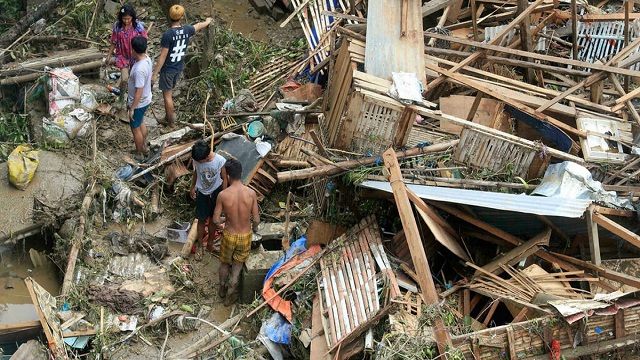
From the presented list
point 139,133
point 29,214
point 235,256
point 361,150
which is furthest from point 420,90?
point 29,214

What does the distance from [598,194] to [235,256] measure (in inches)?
146

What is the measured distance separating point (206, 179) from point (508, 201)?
327 cm

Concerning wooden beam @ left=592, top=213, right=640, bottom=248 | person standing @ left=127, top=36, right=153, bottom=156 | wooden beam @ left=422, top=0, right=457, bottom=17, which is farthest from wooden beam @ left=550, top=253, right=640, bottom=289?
person standing @ left=127, top=36, right=153, bottom=156

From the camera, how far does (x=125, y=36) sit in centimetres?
1030

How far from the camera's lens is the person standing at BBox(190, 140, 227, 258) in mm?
8477

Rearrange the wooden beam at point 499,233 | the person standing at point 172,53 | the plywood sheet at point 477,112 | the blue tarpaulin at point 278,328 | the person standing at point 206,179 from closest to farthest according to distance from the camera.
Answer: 1. the wooden beam at point 499,233
2. the blue tarpaulin at point 278,328
3. the person standing at point 206,179
4. the plywood sheet at point 477,112
5. the person standing at point 172,53

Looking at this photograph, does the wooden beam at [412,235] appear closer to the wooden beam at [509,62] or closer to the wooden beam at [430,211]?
the wooden beam at [430,211]

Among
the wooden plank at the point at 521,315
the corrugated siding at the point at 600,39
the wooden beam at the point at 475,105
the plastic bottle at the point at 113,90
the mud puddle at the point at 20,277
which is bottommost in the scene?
the mud puddle at the point at 20,277

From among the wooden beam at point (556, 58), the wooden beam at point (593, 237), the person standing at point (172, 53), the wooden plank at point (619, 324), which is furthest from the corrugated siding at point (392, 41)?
the wooden plank at point (619, 324)

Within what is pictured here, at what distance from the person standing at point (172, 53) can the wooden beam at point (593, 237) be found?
545 centimetres

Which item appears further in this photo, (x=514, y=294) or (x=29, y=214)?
(x=29, y=214)

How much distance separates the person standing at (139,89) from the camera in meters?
9.48

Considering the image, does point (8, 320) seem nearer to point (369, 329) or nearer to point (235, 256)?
point (235, 256)

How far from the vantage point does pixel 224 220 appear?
8836 mm
